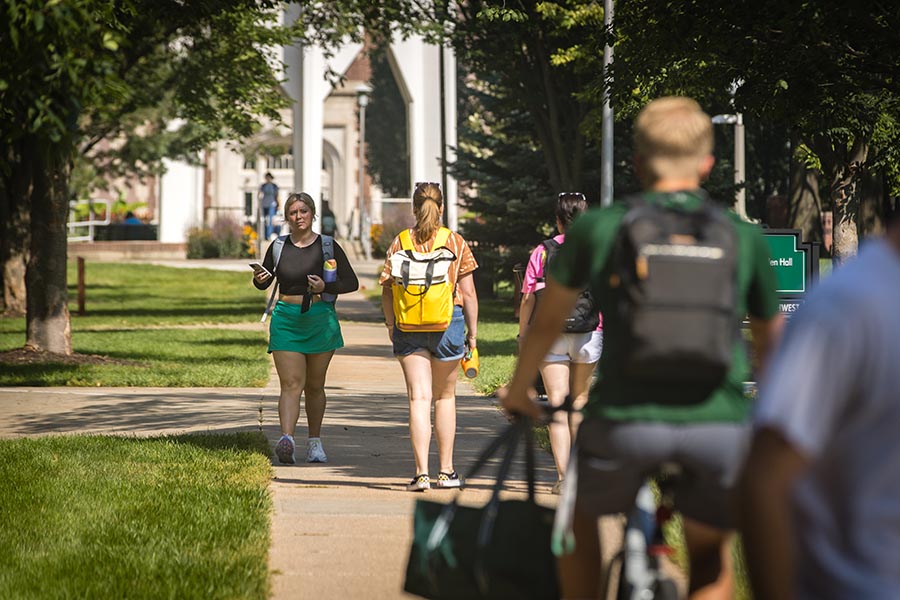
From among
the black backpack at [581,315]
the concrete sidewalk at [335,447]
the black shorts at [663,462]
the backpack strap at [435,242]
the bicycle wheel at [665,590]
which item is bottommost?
the concrete sidewalk at [335,447]

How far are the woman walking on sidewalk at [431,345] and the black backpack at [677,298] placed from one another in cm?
513

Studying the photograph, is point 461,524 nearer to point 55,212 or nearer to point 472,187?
point 55,212

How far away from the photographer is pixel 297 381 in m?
10.2

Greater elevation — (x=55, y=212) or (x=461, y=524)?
(x=55, y=212)

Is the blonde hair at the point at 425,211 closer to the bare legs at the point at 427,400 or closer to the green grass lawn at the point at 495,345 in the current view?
the bare legs at the point at 427,400

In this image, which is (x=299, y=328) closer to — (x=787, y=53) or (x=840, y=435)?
(x=787, y=53)

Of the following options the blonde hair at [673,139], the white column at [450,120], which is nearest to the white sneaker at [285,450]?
the blonde hair at [673,139]

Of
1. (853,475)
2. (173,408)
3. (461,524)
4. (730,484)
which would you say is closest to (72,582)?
(461,524)

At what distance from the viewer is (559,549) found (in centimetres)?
412

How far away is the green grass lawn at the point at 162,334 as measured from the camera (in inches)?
682

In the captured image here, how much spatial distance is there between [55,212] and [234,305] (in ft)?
50.7

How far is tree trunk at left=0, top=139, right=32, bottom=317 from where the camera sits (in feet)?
90.9

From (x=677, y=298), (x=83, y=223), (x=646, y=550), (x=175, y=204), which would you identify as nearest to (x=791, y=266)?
(x=646, y=550)

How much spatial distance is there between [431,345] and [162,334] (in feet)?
55.0
